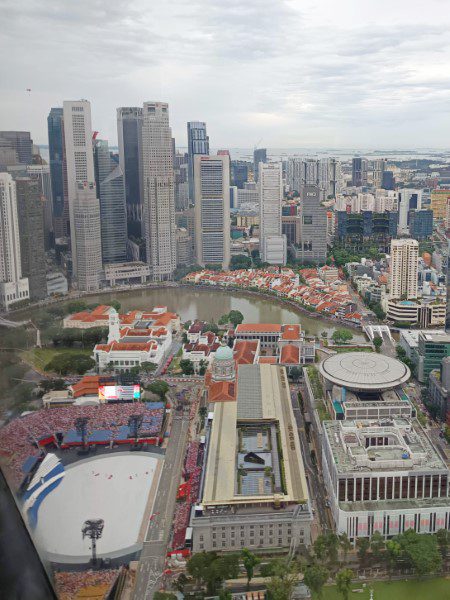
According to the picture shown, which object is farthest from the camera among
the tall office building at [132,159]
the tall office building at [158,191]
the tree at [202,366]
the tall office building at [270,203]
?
the tall office building at [270,203]

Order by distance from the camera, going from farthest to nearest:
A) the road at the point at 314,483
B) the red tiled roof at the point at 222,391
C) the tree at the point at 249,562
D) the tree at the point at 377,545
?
the red tiled roof at the point at 222,391, the road at the point at 314,483, the tree at the point at 377,545, the tree at the point at 249,562

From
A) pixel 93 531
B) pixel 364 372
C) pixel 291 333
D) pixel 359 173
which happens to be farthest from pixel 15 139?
pixel 359 173

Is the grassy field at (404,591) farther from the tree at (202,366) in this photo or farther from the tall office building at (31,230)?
the tall office building at (31,230)

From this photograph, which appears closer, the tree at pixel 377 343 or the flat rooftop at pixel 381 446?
the flat rooftop at pixel 381 446

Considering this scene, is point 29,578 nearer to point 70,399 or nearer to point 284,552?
point 284,552

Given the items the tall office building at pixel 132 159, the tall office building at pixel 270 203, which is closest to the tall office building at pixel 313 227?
the tall office building at pixel 270 203

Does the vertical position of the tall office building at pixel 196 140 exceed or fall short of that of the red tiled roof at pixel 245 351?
it exceeds it

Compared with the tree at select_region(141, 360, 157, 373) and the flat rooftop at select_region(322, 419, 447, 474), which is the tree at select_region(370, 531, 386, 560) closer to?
the flat rooftop at select_region(322, 419, 447, 474)

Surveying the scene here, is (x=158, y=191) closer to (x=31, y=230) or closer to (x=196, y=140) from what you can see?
(x=31, y=230)
